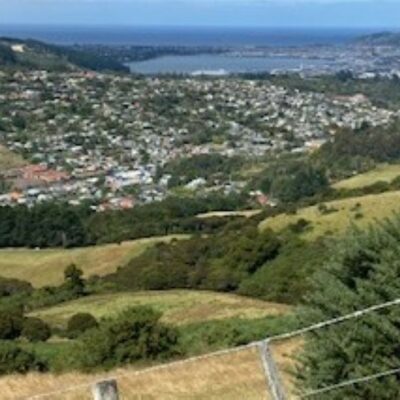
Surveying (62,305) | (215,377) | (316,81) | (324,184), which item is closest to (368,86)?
(316,81)

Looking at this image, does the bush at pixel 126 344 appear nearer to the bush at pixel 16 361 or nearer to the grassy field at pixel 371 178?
the bush at pixel 16 361

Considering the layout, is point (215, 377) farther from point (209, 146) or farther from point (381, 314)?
point (209, 146)

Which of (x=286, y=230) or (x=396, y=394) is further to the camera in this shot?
(x=286, y=230)

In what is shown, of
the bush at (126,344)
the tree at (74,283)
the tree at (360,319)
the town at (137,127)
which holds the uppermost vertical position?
A: the tree at (360,319)

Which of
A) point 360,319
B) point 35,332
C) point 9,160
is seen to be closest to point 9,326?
point 35,332

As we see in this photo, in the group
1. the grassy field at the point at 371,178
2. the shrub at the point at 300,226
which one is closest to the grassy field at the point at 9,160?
the grassy field at the point at 371,178
